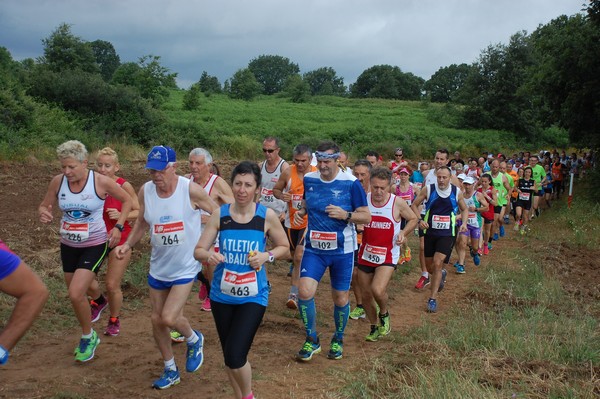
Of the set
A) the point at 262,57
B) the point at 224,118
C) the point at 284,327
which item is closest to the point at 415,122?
the point at 224,118

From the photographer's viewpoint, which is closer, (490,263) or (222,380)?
(222,380)

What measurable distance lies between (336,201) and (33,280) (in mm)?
3313

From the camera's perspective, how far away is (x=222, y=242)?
15.5 ft

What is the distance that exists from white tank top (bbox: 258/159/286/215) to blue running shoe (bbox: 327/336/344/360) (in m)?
2.79

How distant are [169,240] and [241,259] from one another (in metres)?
1.00

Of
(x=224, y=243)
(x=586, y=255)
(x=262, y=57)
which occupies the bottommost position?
(x=586, y=255)

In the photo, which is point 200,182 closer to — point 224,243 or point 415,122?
point 224,243

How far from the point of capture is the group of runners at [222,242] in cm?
465

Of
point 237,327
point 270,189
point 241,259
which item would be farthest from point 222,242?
point 270,189

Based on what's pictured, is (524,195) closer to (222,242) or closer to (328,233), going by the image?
(328,233)

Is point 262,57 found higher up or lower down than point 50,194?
higher up

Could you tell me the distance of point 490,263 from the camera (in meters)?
12.3

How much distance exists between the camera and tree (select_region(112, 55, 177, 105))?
31672mm

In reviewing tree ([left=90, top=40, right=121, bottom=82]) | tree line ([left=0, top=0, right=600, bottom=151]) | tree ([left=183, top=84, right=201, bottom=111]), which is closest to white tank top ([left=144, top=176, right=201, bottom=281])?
tree line ([left=0, top=0, right=600, bottom=151])
